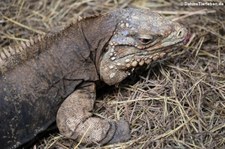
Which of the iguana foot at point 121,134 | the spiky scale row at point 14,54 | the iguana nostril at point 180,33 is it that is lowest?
the iguana foot at point 121,134

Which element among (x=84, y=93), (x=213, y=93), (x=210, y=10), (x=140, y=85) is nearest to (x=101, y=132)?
(x=84, y=93)

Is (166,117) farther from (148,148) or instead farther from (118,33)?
(118,33)

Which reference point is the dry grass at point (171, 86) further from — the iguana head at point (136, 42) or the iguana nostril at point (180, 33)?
the iguana nostril at point (180, 33)

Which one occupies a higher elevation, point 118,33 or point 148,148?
point 118,33

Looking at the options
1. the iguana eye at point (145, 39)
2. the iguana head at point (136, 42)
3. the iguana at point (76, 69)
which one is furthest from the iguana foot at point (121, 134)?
the iguana eye at point (145, 39)

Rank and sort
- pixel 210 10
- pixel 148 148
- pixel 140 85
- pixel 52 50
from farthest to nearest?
pixel 210 10, pixel 140 85, pixel 52 50, pixel 148 148

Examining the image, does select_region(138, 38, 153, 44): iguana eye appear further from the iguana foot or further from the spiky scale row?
the spiky scale row

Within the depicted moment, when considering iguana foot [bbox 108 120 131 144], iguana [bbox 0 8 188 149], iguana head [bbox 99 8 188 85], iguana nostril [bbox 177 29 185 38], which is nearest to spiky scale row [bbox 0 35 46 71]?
iguana [bbox 0 8 188 149]
